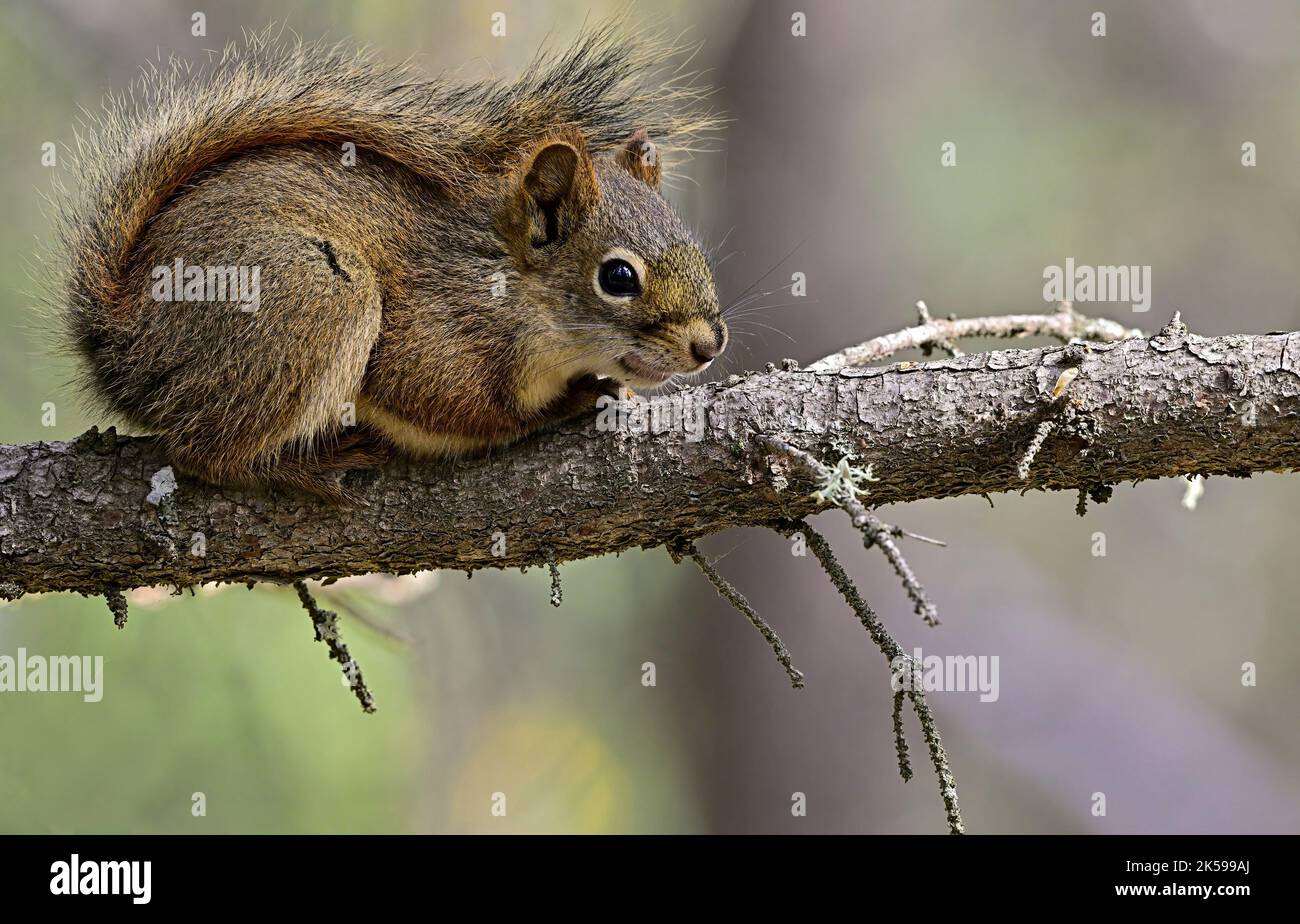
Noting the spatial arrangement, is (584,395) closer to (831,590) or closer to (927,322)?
(927,322)

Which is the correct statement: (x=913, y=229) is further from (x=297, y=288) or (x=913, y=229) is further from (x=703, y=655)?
(x=297, y=288)

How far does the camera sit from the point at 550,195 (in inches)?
129

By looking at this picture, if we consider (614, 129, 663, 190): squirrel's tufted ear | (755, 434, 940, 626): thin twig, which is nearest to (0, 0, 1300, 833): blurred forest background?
(614, 129, 663, 190): squirrel's tufted ear

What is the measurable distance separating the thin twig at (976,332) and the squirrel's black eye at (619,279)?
613 mm

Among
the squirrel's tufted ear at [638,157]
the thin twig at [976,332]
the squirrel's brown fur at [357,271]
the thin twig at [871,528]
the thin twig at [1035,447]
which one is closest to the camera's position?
the thin twig at [871,528]

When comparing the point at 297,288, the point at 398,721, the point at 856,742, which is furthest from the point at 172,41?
the point at 856,742

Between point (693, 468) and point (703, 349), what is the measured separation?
40 centimetres

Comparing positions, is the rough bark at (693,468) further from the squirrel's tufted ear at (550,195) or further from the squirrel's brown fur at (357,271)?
the squirrel's tufted ear at (550,195)

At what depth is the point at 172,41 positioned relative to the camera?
7.64 m

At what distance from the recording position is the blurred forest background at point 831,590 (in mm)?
6625

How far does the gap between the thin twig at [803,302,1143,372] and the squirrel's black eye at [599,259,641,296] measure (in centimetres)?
61

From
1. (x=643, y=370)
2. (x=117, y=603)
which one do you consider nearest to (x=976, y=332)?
(x=643, y=370)

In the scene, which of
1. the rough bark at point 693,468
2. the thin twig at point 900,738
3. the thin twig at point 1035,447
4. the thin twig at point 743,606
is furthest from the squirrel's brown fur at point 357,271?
the thin twig at point 900,738

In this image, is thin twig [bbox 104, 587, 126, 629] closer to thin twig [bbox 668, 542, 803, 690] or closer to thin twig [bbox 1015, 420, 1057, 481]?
thin twig [bbox 668, 542, 803, 690]
